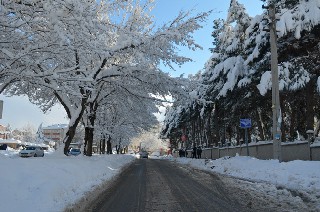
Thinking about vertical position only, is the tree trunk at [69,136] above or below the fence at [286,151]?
above

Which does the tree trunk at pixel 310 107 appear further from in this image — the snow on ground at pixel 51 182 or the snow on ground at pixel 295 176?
the snow on ground at pixel 51 182

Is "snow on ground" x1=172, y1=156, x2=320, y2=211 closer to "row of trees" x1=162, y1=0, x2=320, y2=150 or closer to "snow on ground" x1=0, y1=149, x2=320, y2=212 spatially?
"snow on ground" x1=0, y1=149, x2=320, y2=212

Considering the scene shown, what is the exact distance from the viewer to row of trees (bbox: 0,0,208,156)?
8.40 meters

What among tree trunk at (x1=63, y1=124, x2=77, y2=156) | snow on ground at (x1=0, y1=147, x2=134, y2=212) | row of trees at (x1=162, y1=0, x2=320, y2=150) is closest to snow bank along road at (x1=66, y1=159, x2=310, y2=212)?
snow on ground at (x1=0, y1=147, x2=134, y2=212)

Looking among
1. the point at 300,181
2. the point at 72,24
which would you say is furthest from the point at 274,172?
the point at 72,24

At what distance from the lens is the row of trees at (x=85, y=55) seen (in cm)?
840

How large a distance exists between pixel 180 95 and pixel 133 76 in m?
2.57

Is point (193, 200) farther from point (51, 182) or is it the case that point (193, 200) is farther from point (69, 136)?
point (69, 136)

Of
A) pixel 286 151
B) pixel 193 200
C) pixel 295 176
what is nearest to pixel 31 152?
pixel 286 151

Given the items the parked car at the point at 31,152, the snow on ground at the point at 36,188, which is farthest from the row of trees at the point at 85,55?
the parked car at the point at 31,152

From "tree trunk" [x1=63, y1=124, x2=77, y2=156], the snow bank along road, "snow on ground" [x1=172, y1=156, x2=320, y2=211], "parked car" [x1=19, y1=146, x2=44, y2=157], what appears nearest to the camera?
the snow bank along road

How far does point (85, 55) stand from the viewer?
10641 millimetres

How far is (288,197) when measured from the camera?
10258 millimetres

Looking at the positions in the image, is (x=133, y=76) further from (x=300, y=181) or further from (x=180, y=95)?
(x=300, y=181)
